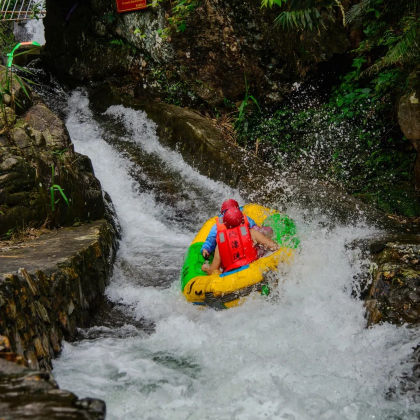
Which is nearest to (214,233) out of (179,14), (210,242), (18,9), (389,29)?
(210,242)

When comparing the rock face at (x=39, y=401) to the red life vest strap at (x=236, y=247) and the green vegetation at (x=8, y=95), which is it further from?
the green vegetation at (x=8, y=95)

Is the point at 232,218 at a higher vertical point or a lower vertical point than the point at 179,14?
lower

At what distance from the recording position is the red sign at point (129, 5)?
9.27 m

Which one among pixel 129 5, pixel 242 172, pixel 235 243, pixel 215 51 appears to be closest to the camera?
pixel 235 243

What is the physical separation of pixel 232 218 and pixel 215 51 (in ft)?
15.1

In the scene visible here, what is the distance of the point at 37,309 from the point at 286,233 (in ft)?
9.53

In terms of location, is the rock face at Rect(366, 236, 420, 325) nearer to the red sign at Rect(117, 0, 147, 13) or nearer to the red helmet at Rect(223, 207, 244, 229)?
the red helmet at Rect(223, 207, 244, 229)

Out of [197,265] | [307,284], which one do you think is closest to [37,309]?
[197,265]

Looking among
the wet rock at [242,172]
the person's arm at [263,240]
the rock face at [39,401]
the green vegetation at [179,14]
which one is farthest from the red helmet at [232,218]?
the green vegetation at [179,14]

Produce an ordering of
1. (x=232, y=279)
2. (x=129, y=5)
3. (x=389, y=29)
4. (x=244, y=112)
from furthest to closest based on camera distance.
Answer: (x=129, y=5)
(x=244, y=112)
(x=389, y=29)
(x=232, y=279)

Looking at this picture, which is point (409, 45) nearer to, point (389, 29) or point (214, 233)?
point (389, 29)

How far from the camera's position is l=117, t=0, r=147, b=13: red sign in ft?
30.4

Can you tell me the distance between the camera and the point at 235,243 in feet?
16.9

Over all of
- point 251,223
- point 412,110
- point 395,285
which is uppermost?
point 412,110
